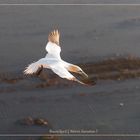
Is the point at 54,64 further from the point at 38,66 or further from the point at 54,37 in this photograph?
the point at 54,37

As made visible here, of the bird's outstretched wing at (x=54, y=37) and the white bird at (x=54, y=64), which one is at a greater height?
the bird's outstretched wing at (x=54, y=37)

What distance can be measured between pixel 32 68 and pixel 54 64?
21 centimetres

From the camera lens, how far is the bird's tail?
2.37 m

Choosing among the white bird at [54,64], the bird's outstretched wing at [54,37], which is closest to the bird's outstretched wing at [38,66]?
the white bird at [54,64]

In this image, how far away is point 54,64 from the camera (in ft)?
7.44

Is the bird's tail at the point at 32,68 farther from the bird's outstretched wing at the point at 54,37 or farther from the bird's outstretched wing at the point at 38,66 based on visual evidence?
the bird's outstretched wing at the point at 54,37

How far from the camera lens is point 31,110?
2.55 metres

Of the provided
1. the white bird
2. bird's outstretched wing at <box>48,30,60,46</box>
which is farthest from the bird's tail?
bird's outstretched wing at <box>48,30,60,46</box>

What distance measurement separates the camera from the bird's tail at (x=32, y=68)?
2369mm

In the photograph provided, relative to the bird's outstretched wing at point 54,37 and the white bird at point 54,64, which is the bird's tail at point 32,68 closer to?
the white bird at point 54,64

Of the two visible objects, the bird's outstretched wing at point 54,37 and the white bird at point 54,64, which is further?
the bird's outstretched wing at point 54,37

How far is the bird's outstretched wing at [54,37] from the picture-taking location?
96.6 inches

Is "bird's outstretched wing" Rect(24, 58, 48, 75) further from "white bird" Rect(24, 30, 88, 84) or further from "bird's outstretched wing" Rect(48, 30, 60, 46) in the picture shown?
"bird's outstretched wing" Rect(48, 30, 60, 46)

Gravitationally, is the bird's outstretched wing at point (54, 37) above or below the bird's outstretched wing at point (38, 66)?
above
